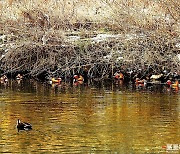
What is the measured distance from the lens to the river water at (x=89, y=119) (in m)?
14.6

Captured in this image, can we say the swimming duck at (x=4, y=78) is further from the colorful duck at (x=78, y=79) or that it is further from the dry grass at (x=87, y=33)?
the colorful duck at (x=78, y=79)

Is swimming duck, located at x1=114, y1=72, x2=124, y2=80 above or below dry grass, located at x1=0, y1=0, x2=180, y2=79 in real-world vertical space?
below

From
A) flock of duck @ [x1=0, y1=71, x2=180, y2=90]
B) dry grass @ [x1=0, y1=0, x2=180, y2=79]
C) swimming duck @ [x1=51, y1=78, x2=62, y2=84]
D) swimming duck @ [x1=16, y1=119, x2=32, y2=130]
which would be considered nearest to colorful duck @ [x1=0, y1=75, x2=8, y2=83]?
flock of duck @ [x1=0, y1=71, x2=180, y2=90]

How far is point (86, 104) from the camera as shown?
814 inches

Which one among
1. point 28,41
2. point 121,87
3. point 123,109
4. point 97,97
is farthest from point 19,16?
point 123,109

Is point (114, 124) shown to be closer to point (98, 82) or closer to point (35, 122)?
point (35, 122)

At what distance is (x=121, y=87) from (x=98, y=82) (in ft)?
6.40

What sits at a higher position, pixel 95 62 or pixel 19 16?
pixel 19 16

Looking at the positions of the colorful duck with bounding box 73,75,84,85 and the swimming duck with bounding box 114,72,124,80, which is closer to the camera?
the colorful duck with bounding box 73,75,84,85

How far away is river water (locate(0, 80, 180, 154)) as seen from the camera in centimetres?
1462

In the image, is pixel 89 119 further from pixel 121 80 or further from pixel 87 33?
pixel 87 33

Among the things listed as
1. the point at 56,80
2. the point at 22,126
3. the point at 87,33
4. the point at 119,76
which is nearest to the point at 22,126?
the point at 22,126

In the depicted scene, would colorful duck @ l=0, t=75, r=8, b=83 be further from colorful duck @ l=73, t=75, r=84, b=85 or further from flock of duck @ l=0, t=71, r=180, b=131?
colorful duck @ l=73, t=75, r=84, b=85

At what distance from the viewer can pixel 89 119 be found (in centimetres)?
1780
